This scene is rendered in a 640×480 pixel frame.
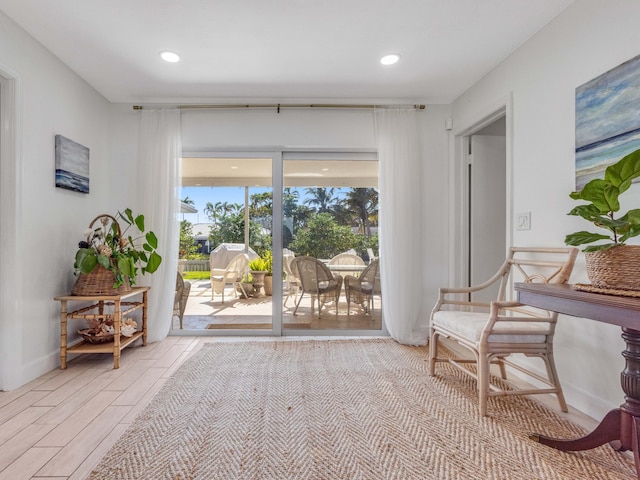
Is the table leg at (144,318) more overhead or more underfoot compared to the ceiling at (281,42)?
more underfoot

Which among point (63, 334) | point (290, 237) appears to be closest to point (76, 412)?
point (63, 334)

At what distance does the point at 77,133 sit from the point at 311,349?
2792 mm

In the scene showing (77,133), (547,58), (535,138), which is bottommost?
(535,138)

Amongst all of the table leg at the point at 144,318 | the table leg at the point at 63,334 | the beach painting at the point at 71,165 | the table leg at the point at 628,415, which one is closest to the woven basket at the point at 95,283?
the table leg at the point at 63,334

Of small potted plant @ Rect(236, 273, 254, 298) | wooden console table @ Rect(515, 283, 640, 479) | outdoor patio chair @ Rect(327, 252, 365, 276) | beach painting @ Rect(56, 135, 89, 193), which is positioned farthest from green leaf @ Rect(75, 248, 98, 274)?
wooden console table @ Rect(515, 283, 640, 479)

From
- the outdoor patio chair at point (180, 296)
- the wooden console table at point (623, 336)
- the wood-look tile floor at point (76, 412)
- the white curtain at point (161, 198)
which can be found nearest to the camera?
the wooden console table at point (623, 336)

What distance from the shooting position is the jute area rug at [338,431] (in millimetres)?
1443

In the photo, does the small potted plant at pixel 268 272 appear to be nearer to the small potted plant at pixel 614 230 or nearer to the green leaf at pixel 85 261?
the green leaf at pixel 85 261

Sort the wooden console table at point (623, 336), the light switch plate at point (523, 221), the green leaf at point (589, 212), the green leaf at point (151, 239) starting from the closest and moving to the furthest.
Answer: the wooden console table at point (623, 336), the green leaf at point (589, 212), the light switch plate at point (523, 221), the green leaf at point (151, 239)

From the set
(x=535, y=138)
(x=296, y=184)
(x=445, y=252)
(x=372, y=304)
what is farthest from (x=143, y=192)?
(x=535, y=138)

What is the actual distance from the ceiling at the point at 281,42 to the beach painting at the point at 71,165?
2.14 feet

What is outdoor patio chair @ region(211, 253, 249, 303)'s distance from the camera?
3.56m

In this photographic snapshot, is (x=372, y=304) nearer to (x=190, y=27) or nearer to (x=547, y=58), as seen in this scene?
(x=547, y=58)

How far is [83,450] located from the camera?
5.23 ft
